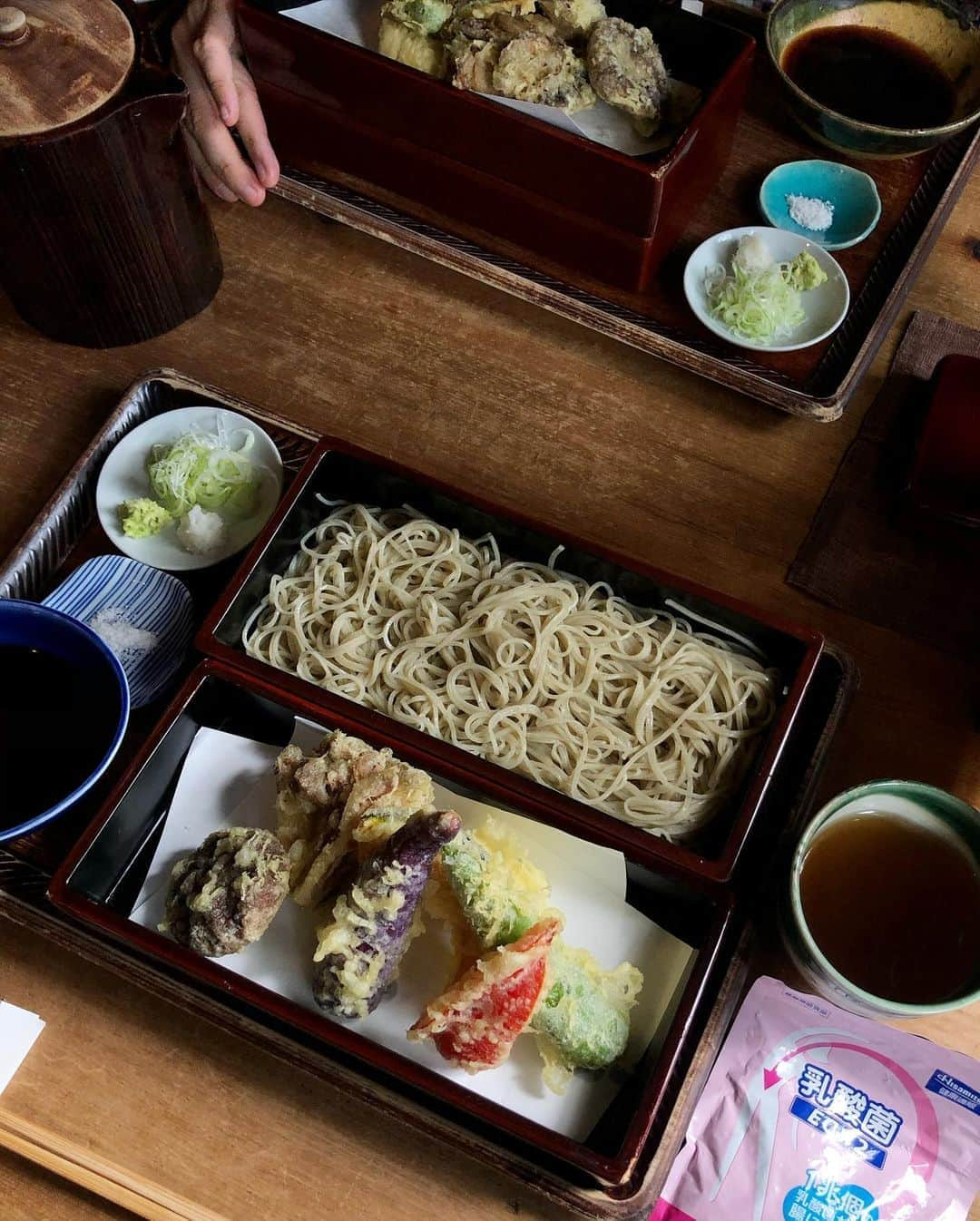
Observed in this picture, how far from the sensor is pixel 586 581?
1.62 meters

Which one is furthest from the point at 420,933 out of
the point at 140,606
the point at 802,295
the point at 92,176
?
the point at 802,295

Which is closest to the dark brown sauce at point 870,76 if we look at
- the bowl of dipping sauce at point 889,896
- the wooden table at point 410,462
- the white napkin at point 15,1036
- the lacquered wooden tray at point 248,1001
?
the wooden table at point 410,462

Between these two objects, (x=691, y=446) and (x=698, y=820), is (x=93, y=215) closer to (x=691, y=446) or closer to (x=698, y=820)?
(x=691, y=446)

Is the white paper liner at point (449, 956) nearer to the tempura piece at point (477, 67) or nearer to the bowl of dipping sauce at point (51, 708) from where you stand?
the bowl of dipping sauce at point (51, 708)

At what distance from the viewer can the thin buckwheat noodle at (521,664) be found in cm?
149

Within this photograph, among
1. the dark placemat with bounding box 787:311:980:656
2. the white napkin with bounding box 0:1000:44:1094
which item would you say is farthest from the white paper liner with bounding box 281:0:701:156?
the white napkin with bounding box 0:1000:44:1094

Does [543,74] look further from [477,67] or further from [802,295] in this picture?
[802,295]

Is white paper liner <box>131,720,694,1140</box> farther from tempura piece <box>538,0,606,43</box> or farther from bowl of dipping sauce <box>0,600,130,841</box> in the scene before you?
tempura piece <box>538,0,606,43</box>

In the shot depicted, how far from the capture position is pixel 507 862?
1308 millimetres

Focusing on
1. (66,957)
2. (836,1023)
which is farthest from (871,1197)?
(66,957)

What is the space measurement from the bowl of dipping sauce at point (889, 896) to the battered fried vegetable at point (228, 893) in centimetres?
62

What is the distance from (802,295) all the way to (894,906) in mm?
1064

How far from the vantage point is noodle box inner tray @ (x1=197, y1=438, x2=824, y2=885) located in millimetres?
1331

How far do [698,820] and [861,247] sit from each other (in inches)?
44.4
